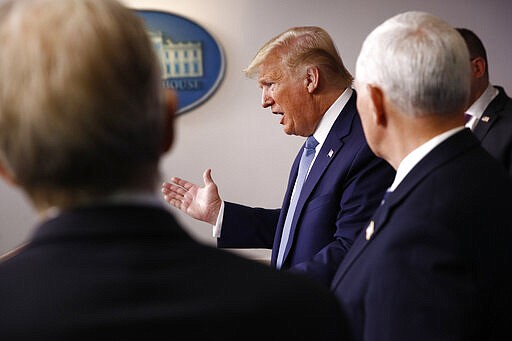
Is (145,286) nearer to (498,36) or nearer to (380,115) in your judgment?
(380,115)

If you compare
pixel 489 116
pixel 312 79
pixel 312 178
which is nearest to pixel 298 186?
pixel 312 178

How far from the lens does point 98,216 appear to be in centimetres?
69

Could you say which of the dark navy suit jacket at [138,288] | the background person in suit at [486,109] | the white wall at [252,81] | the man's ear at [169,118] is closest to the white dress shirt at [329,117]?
the background person in suit at [486,109]

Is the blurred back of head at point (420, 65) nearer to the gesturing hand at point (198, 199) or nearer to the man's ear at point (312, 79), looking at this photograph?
the man's ear at point (312, 79)

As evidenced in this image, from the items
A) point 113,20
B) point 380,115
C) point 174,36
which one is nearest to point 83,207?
point 113,20

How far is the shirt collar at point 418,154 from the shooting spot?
140cm

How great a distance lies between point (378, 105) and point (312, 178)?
2.55 ft

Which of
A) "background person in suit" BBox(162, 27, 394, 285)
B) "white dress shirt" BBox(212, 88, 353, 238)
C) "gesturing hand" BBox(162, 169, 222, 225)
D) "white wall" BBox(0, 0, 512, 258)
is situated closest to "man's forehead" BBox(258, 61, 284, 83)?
"background person in suit" BBox(162, 27, 394, 285)

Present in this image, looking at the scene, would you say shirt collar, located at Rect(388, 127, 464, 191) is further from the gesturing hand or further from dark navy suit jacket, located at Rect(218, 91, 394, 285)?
the gesturing hand

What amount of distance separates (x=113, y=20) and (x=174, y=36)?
4116 mm

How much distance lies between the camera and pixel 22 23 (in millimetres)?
695

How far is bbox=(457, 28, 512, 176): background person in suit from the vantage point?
2760mm

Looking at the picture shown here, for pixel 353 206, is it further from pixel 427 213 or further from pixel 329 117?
pixel 427 213

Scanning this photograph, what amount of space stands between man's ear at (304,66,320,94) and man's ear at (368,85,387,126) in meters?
0.89
